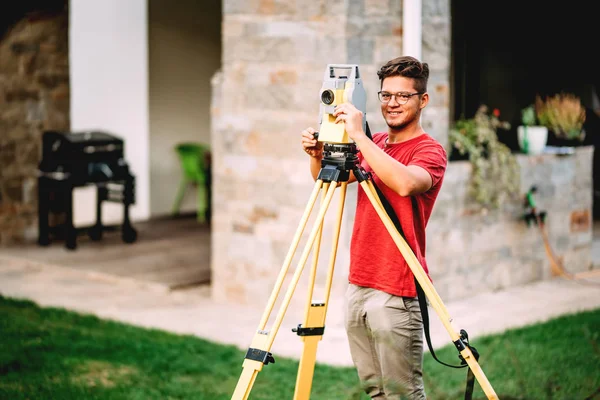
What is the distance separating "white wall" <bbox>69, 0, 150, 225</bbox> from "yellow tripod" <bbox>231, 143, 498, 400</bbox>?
21.0 feet

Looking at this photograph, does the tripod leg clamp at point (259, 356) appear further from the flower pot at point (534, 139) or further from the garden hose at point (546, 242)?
the flower pot at point (534, 139)

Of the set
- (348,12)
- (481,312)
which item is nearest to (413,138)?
(348,12)

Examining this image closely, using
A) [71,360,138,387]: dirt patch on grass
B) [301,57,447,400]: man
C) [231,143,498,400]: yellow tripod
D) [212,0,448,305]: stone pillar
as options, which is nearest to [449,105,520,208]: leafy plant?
[212,0,448,305]: stone pillar

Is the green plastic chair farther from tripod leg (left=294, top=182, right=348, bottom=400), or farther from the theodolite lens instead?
the theodolite lens

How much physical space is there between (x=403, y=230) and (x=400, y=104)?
0.38 metres

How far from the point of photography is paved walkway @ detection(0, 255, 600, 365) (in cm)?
555

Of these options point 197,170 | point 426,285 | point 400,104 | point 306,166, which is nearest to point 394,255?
point 426,285

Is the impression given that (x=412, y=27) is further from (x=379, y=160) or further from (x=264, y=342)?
(x=264, y=342)

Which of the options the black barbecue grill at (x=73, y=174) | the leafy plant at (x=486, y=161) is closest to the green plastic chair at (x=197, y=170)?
the black barbecue grill at (x=73, y=174)

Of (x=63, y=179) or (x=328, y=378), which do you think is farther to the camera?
(x=63, y=179)

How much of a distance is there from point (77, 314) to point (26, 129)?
10.4ft

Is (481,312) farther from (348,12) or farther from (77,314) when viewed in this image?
(77,314)

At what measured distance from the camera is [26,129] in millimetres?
8570

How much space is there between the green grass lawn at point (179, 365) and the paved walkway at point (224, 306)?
249mm
